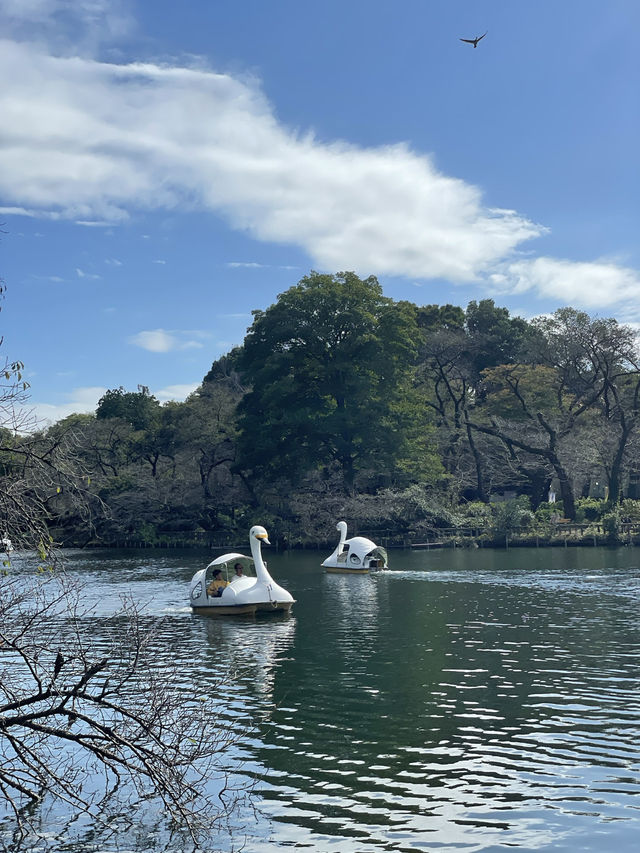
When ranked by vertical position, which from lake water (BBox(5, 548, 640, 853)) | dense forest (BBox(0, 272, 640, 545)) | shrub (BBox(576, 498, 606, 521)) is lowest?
lake water (BBox(5, 548, 640, 853))

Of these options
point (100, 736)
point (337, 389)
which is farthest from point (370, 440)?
point (100, 736)

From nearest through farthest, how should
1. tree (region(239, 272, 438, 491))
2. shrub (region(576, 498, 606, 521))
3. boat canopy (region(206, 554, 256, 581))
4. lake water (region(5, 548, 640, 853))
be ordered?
lake water (region(5, 548, 640, 853)) → boat canopy (region(206, 554, 256, 581)) → shrub (region(576, 498, 606, 521)) → tree (region(239, 272, 438, 491))

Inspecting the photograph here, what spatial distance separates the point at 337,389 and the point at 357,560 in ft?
74.0

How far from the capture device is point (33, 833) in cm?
1046

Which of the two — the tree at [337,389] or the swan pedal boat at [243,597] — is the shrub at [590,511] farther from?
→ the swan pedal boat at [243,597]

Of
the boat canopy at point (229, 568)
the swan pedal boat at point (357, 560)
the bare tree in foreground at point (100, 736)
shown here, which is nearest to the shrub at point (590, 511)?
the swan pedal boat at point (357, 560)

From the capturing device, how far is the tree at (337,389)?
63844 mm

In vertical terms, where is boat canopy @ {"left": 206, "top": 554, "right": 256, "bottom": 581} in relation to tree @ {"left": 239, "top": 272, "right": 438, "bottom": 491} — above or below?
below

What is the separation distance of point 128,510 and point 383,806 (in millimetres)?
61037

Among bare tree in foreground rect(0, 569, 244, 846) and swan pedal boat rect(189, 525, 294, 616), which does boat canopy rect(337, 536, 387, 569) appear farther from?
bare tree in foreground rect(0, 569, 244, 846)

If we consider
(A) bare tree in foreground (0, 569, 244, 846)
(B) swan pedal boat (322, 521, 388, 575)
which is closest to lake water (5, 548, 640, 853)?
(A) bare tree in foreground (0, 569, 244, 846)

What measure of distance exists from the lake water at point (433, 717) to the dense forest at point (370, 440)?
29.5 meters

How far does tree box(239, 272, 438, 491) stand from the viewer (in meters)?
63.8

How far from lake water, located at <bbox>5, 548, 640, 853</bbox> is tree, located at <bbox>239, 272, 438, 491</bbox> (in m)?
31.5
